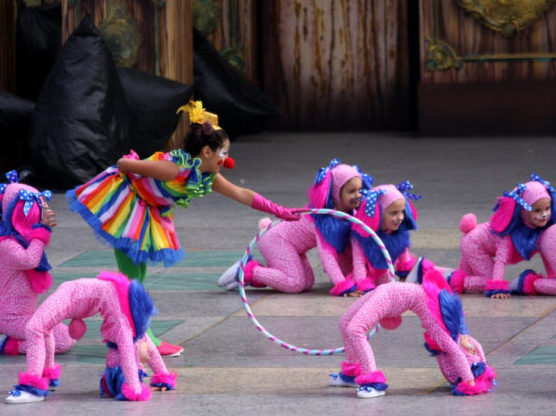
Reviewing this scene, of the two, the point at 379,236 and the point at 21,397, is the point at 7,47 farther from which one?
the point at 21,397

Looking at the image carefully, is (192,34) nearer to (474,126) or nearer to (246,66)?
(246,66)

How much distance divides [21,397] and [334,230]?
2.81 m

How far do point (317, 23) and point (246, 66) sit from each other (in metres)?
1.26

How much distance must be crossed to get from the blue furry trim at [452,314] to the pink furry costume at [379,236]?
6.20ft

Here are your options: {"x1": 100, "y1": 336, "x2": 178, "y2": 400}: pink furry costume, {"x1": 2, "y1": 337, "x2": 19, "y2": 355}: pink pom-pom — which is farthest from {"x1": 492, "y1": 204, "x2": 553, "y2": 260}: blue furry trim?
{"x1": 2, "y1": 337, "x2": 19, "y2": 355}: pink pom-pom

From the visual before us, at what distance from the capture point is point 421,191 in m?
11.6

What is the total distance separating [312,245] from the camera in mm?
7609

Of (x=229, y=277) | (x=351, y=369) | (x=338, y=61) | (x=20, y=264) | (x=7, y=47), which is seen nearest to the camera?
(x=351, y=369)

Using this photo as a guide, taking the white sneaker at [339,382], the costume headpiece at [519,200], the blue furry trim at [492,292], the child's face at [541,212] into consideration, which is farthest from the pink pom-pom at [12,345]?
the child's face at [541,212]

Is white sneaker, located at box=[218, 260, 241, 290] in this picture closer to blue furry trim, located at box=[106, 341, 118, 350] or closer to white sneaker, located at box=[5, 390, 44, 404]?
blue furry trim, located at box=[106, 341, 118, 350]

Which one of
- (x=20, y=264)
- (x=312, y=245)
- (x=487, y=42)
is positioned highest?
(x=20, y=264)

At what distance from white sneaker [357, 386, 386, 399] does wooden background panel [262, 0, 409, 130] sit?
12721mm

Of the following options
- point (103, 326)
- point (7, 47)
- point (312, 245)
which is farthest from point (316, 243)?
point (7, 47)

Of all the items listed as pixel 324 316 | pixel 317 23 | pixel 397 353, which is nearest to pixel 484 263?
pixel 324 316
